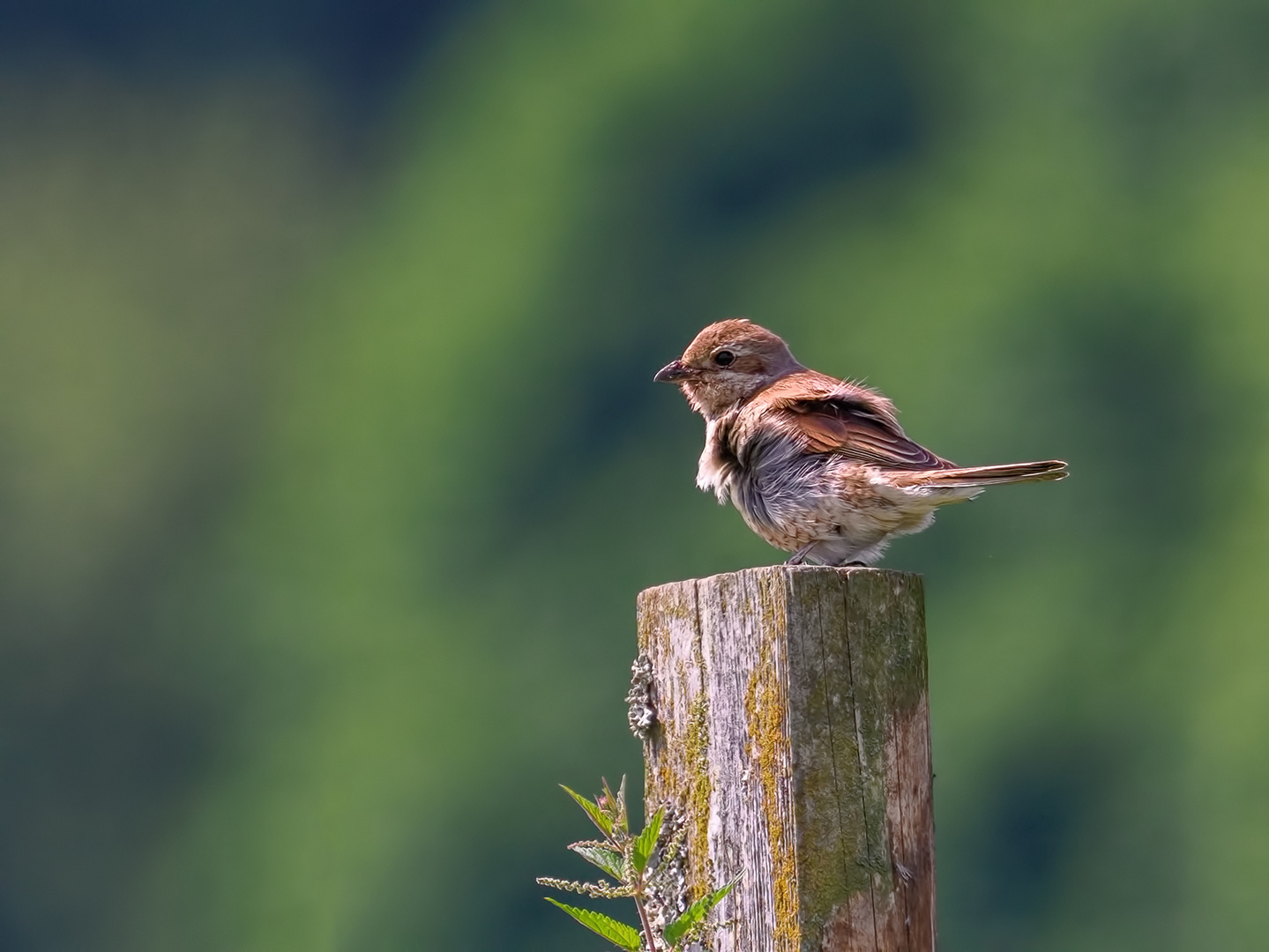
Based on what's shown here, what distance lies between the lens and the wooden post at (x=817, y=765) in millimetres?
3438

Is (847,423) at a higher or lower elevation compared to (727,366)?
lower

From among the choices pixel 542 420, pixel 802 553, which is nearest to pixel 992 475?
pixel 802 553

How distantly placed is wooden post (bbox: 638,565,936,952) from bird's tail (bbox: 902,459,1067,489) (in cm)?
108

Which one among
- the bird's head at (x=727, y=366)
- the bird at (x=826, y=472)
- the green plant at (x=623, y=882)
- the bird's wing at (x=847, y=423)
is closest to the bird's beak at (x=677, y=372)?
the bird's head at (x=727, y=366)

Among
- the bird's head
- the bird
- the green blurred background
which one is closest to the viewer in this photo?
the bird

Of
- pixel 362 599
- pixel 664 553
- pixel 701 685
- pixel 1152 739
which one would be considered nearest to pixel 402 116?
pixel 362 599

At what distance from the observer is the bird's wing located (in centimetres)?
571

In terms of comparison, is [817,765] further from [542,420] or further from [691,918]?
[542,420]

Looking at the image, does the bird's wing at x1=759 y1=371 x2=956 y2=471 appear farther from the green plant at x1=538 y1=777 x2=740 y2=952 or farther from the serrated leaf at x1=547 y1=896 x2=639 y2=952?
the serrated leaf at x1=547 y1=896 x2=639 y2=952

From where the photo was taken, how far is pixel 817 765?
137 inches

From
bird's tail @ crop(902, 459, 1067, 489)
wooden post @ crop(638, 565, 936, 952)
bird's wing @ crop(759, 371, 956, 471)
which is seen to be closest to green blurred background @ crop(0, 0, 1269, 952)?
bird's wing @ crop(759, 371, 956, 471)

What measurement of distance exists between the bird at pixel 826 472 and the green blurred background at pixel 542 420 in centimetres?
1081

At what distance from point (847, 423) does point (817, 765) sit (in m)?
2.63

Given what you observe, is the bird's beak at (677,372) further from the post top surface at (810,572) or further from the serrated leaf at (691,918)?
the serrated leaf at (691,918)
